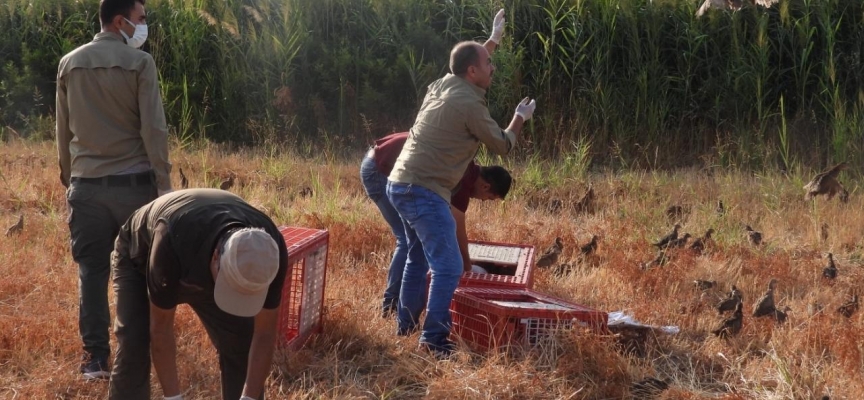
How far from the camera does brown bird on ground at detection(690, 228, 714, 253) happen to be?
24.1 ft

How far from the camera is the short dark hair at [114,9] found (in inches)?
184

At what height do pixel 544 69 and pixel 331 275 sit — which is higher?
pixel 544 69

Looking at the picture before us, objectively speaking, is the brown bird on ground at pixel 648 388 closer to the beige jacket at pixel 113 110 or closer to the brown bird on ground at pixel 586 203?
the beige jacket at pixel 113 110

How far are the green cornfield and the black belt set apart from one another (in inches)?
245

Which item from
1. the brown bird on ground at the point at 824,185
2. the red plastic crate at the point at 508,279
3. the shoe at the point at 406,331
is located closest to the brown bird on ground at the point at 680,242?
the brown bird on ground at the point at 824,185

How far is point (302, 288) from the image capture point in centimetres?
509

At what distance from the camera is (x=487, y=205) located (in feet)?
28.8

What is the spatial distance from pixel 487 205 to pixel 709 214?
1.81 metres

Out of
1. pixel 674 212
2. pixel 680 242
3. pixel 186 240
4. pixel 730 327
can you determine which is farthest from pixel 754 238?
pixel 186 240

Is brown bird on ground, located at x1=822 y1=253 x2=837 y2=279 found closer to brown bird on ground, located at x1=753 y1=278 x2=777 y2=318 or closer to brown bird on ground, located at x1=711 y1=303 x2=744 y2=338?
brown bird on ground, located at x1=753 y1=278 x2=777 y2=318

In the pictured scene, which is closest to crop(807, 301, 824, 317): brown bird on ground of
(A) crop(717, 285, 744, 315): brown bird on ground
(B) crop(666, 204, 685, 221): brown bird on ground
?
(A) crop(717, 285, 744, 315): brown bird on ground

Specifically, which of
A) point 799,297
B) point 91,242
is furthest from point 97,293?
point 799,297

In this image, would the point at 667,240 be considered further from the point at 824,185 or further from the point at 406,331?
the point at 406,331

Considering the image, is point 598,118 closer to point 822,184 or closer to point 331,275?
point 822,184
